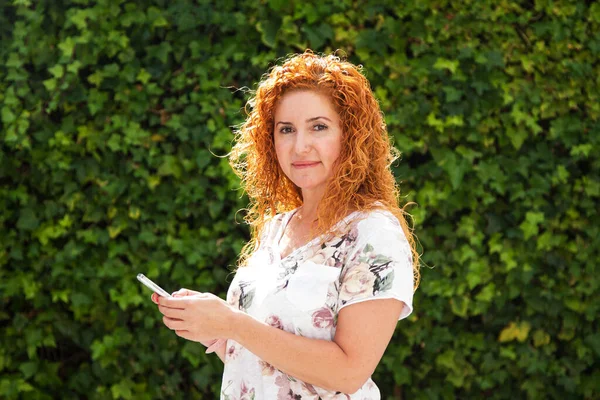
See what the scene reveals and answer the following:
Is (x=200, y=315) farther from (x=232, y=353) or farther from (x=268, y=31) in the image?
(x=268, y=31)

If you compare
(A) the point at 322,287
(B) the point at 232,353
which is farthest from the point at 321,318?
(B) the point at 232,353

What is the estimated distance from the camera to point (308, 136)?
1.83 meters

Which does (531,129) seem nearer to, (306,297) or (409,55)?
(409,55)

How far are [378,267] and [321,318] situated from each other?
163 mm

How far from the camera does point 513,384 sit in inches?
147

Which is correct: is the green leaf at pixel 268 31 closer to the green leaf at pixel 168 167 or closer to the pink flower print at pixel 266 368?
the green leaf at pixel 168 167

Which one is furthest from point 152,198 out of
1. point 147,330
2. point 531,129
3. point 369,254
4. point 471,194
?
point 369,254

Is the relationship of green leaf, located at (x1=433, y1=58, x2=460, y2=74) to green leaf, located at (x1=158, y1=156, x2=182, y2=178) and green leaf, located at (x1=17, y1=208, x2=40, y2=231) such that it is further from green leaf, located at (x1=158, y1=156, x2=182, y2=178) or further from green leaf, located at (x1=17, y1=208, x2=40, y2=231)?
green leaf, located at (x1=17, y1=208, x2=40, y2=231)

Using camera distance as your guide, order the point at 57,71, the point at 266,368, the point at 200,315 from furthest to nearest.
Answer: the point at 57,71, the point at 266,368, the point at 200,315

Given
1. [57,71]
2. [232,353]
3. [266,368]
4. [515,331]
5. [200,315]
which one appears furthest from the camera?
[515,331]

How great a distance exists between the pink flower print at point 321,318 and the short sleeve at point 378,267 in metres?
0.04

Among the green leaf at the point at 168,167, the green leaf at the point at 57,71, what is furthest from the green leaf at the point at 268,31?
the green leaf at the point at 57,71

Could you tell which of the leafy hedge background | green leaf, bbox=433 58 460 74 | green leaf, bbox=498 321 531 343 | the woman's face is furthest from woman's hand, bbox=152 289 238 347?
green leaf, bbox=498 321 531 343

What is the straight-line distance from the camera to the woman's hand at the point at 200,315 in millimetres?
1652
